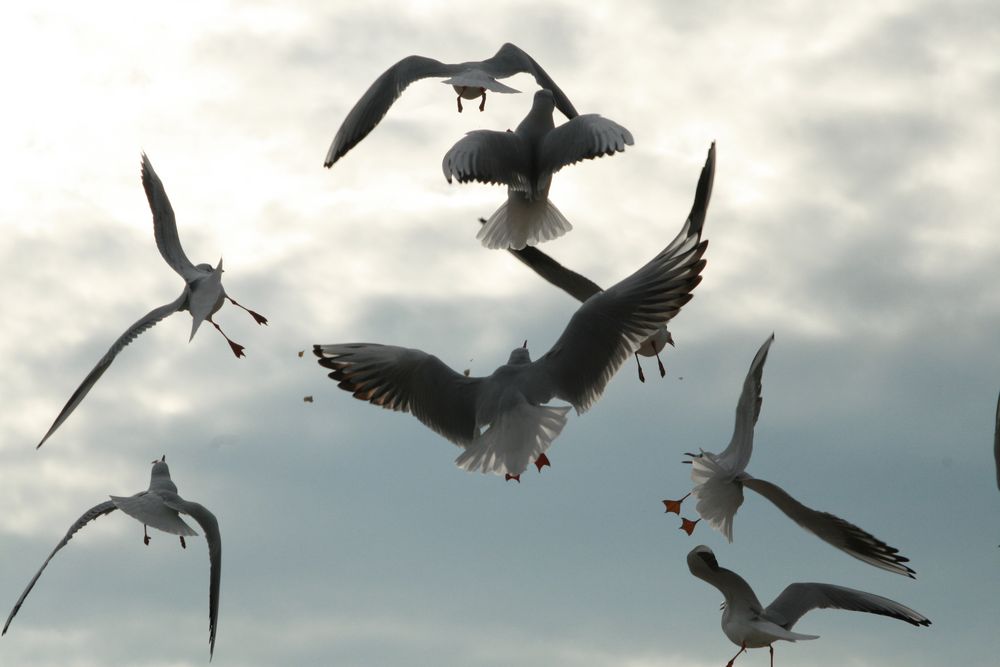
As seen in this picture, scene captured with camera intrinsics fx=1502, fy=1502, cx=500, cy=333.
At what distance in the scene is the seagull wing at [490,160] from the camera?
30.1 ft

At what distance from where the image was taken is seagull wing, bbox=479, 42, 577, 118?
10078 millimetres

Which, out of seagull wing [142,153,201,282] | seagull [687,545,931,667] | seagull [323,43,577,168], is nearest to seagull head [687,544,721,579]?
seagull [687,545,931,667]

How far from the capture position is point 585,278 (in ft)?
32.5

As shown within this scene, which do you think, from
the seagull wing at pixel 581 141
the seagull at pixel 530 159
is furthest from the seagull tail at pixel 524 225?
the seagull wing at pixel 581 141

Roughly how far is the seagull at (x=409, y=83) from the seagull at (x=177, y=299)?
113 centimetres

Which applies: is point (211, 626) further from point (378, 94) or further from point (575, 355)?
A: point (378, 94)

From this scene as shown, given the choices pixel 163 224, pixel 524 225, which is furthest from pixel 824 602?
pixel 163 224

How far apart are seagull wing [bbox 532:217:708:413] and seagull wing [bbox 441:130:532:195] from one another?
1340mm

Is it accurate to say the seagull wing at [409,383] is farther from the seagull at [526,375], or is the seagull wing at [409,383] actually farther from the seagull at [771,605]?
the seagull at [771,605]

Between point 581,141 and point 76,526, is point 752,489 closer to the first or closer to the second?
point 581,141

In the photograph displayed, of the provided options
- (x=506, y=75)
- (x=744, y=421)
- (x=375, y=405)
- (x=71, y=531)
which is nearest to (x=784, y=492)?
(x=744, y=421)

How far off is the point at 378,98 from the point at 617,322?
9.20 feet

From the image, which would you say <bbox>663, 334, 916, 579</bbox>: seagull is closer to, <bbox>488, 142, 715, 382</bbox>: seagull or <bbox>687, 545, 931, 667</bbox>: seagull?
<bbox>687, 545, 931, 667</bbox>: seagull

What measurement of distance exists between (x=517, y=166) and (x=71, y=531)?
359 centimetres
